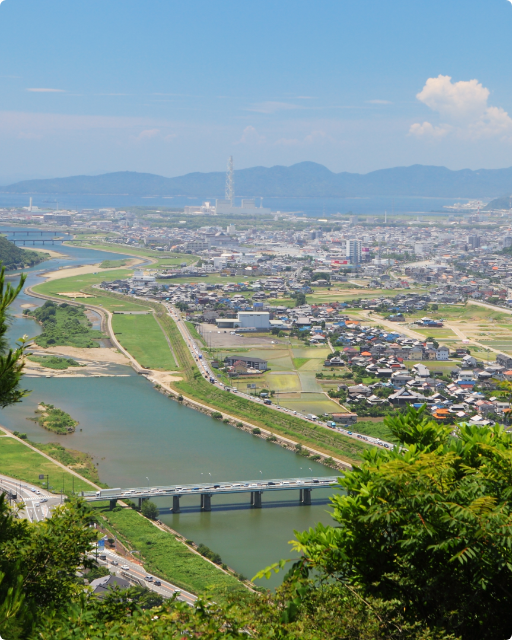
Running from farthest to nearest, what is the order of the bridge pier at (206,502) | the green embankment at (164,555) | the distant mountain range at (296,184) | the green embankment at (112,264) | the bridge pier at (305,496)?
the distant mountain range at (296,184), the green embankment at (112,264), the bridge pier at (305,496), the bridge pier at (206,502), the green embankment at (164,555)

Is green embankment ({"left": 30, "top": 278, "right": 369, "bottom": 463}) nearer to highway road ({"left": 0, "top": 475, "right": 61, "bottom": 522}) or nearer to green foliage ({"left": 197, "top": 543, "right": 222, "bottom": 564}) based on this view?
green foliage ({"left": 197, "top": 543, "right": 222, "bottom": 564})

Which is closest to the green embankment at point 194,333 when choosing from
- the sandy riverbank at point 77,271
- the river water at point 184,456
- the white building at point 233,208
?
the river water at point 184,456

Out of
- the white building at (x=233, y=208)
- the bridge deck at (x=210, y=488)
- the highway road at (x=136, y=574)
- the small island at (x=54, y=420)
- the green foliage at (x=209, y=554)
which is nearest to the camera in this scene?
the highway road at (x=136, y=574)

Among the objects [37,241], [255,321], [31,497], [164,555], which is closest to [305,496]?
[164,555]

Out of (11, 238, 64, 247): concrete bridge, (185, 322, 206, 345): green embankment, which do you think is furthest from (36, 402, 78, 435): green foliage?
(11, 238, 64, 247): concrete bridge

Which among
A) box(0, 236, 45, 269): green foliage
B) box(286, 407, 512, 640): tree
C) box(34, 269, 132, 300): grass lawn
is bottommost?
box(34, 269, 132, 300): grass lawn

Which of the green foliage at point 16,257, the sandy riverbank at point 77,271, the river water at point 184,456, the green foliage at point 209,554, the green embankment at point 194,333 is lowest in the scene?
the river water at point 184,456

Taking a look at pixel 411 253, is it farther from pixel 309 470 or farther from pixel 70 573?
pixel 70 573

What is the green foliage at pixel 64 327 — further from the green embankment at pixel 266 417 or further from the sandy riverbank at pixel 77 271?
the sandy riverbank at pixel 77 271
